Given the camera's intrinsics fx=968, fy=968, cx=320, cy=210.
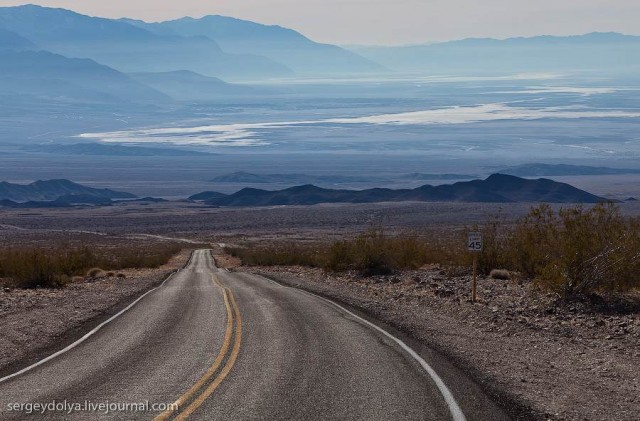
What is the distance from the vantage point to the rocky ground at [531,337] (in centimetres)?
1155

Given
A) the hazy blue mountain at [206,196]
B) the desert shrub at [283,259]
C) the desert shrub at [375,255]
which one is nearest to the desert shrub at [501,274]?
the desert shrub at [375,255]

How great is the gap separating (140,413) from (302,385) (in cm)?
226

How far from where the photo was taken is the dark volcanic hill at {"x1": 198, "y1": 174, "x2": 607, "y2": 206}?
103188 mm

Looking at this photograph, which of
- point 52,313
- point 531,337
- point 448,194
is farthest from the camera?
point 448,194

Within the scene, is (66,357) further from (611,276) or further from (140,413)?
(611,276)

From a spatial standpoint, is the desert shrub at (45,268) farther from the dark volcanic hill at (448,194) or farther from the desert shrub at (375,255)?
the dark volcanic hill at (448,194)

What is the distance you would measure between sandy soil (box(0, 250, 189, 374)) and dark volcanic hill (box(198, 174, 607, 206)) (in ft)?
252

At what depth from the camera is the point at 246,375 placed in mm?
12484

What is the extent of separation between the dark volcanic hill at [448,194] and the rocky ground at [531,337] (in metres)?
79.6

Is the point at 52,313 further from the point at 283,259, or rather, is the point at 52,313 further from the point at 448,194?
the point at 448,194

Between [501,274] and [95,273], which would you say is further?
[95,273]

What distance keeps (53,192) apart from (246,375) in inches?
4910

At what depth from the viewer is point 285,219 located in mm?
89688

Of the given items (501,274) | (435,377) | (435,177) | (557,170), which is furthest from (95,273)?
(557,170)
